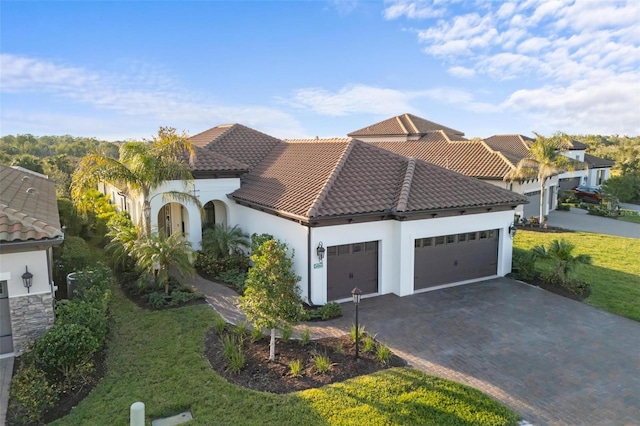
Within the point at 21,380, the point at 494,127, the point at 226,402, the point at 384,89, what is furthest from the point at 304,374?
the point at 494,127

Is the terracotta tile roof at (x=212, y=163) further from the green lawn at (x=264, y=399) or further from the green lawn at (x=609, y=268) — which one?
the green lawn at (x=609, y=268)

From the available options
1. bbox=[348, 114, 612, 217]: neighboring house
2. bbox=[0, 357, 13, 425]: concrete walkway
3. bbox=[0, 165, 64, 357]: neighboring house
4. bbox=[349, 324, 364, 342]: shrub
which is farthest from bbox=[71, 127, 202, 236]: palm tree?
bbox=[348, 114, 612, 217]: neighboring house

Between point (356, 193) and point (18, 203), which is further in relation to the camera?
point (356, 193)

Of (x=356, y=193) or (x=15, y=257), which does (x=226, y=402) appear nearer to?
(x=15, y=257)

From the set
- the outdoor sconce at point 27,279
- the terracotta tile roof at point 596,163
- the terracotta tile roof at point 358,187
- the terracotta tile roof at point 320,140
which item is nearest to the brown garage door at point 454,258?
the terracotta tile roof at point 358,187

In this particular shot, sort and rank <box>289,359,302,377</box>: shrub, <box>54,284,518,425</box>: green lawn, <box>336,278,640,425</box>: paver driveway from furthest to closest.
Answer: <box>289,359,302,377</box>: shrub < <box>336,278,640,425</box>: paver driveway < <box>54,284,518,425</box>: green lawn

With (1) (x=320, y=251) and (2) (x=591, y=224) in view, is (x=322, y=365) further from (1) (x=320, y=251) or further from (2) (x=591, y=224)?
(2) (x=591, y=224)

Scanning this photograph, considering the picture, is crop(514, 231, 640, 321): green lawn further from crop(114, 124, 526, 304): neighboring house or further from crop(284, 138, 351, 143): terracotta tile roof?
crop(284, 138, 351, 143): terracotta tile roof
